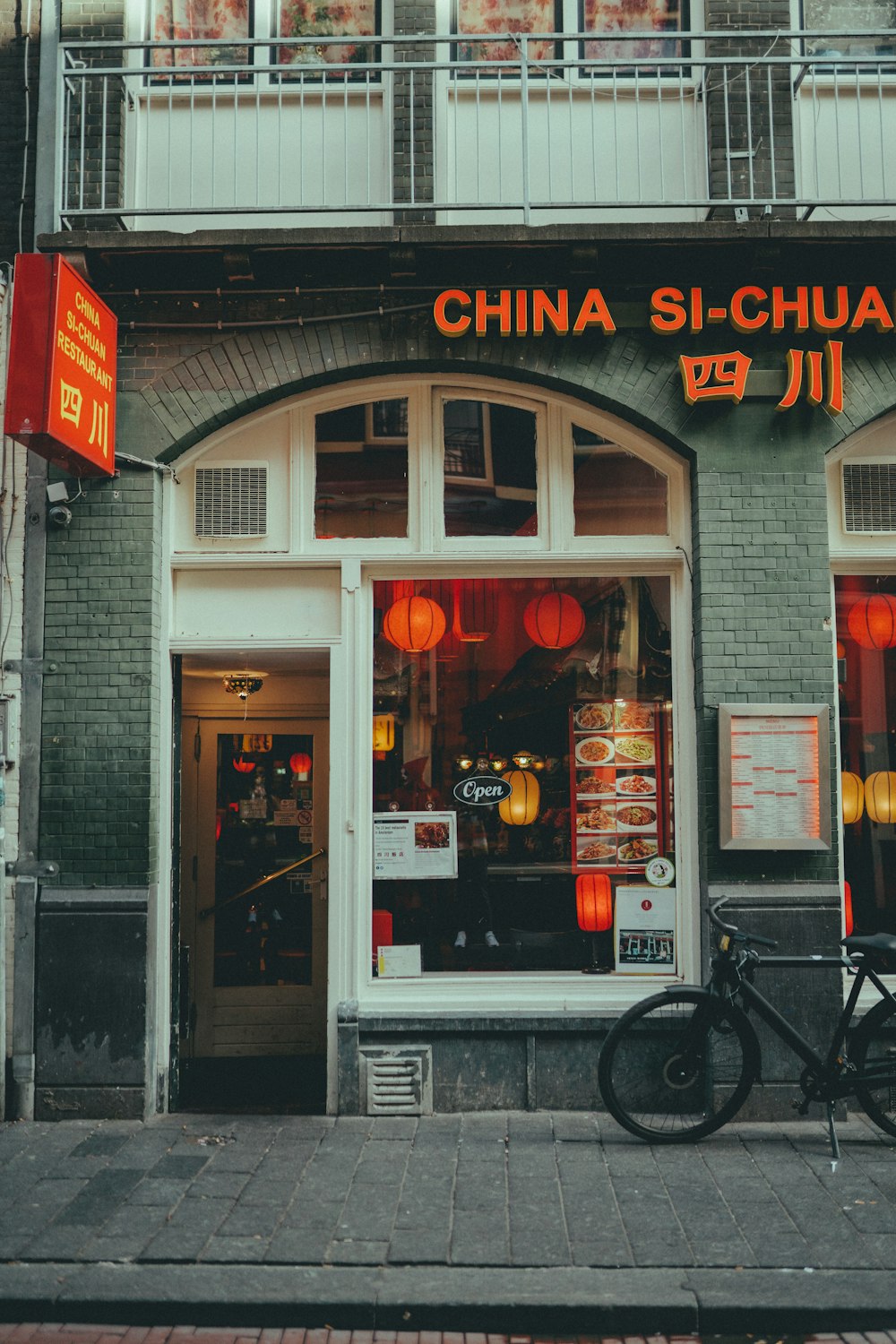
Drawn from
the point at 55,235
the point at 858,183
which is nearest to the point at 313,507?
the point at 55,235

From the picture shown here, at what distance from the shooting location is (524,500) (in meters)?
7.46

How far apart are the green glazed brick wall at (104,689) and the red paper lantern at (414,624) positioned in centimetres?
147

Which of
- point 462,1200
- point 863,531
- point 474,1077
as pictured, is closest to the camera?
point 462,1200

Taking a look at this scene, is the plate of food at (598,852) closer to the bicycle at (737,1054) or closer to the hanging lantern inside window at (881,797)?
the bicycle at (737,1054)

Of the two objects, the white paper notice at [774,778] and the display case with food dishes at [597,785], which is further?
the display case with food dishes at [597,785]

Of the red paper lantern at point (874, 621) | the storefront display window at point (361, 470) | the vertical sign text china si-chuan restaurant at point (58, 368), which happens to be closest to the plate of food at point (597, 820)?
the red paper lantern at point (874, 621)

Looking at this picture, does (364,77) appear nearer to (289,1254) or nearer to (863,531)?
(863,531)

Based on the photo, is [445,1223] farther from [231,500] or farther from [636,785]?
[231,500]

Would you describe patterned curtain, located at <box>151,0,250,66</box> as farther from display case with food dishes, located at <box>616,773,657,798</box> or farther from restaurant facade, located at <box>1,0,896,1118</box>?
display case with food dishes, located at <box>616,773,657,798</box>

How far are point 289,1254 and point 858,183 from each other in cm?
→ 706

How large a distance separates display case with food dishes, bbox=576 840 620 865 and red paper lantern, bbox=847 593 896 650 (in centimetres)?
209

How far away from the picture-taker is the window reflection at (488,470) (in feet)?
24.4

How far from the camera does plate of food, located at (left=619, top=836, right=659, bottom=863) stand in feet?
24.1

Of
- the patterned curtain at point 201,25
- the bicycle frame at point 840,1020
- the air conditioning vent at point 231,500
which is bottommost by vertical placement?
the bicycle frame at point 840,1020
